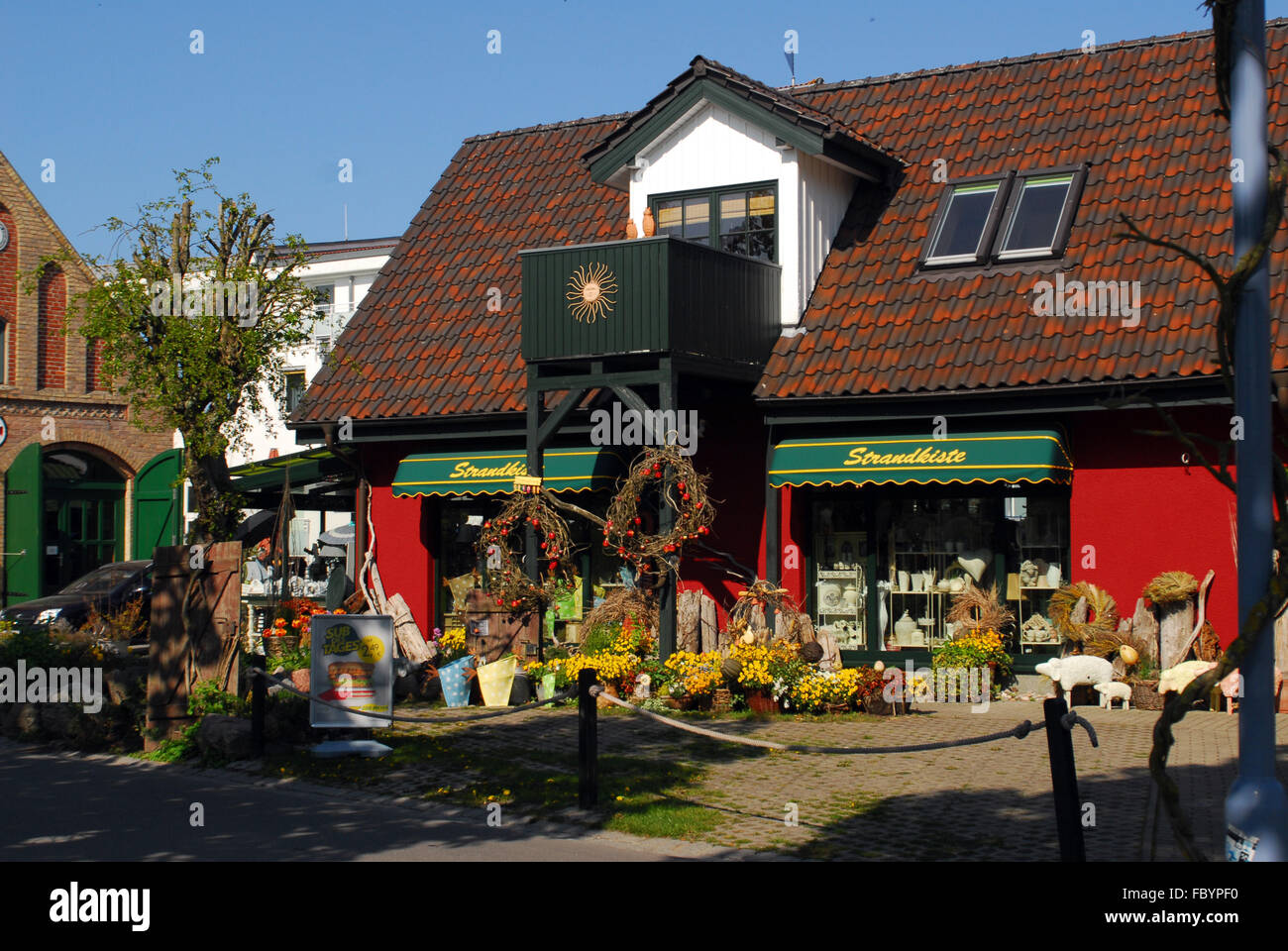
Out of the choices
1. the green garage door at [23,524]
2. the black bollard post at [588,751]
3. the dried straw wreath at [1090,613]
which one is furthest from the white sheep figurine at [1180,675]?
the green garage door at [23,524]

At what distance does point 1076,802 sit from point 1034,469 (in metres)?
7.95

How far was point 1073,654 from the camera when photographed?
1441 cm

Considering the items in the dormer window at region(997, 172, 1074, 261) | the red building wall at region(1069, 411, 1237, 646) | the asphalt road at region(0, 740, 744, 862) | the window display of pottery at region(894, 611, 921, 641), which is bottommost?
the asphalt road at region(0, 740, 744, 862)

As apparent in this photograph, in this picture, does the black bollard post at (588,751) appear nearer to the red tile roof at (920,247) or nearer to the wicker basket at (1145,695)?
the wicker basket at (1145,695)

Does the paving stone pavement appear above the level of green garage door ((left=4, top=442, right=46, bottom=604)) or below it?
below

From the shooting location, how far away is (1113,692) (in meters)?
13.8

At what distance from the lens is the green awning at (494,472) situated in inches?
669

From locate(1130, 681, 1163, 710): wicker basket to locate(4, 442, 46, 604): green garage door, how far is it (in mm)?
24565

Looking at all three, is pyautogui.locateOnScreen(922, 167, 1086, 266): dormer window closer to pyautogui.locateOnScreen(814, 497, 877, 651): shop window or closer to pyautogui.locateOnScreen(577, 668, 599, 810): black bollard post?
pyautogui.locateOnScreen(814, 497, 877, 651): shop window

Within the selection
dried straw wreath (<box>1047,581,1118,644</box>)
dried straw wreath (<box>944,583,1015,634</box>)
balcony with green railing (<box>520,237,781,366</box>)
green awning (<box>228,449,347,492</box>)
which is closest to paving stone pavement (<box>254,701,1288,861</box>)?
dried straw wreath (<box>1047,581,1118,644</box>)

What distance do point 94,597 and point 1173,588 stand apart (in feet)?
58.9

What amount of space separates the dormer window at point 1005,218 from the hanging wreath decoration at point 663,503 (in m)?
4.12

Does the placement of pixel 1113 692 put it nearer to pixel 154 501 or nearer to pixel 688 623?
pixel 688 623

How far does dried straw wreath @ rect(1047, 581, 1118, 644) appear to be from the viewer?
14.5 metres
